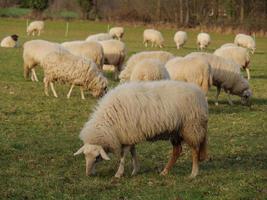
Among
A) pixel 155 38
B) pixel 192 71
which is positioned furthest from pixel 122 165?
pixel 155 38

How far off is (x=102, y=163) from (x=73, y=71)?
6.73m

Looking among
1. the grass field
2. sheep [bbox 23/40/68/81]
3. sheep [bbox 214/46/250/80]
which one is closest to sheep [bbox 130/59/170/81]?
the grass field

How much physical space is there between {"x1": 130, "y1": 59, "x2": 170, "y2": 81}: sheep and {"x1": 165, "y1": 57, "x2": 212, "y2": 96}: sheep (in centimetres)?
58

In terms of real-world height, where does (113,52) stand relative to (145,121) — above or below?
below

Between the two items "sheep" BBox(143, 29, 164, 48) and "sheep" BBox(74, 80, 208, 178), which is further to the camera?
"sheep" BBox(143, 29, 164, 48)

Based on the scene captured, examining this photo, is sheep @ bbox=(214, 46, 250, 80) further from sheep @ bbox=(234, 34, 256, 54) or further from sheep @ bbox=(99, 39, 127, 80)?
sheep @ bbox=(234, 34, 256, 54)

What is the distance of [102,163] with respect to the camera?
8555mm

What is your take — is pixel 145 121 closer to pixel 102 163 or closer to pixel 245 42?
pixel 102 163

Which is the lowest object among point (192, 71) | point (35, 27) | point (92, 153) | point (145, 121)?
point (35, 27)

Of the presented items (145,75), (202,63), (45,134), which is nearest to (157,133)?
(45,134)

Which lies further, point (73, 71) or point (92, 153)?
point (73, 71)

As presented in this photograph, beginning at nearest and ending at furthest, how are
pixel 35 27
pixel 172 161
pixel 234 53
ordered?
1. pixel 172 161
2. pixel 234 53
3. pixel 35 27

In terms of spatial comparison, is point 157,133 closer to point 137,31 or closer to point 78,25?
point 137,31

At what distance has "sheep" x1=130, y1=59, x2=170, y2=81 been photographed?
43.5 ft
